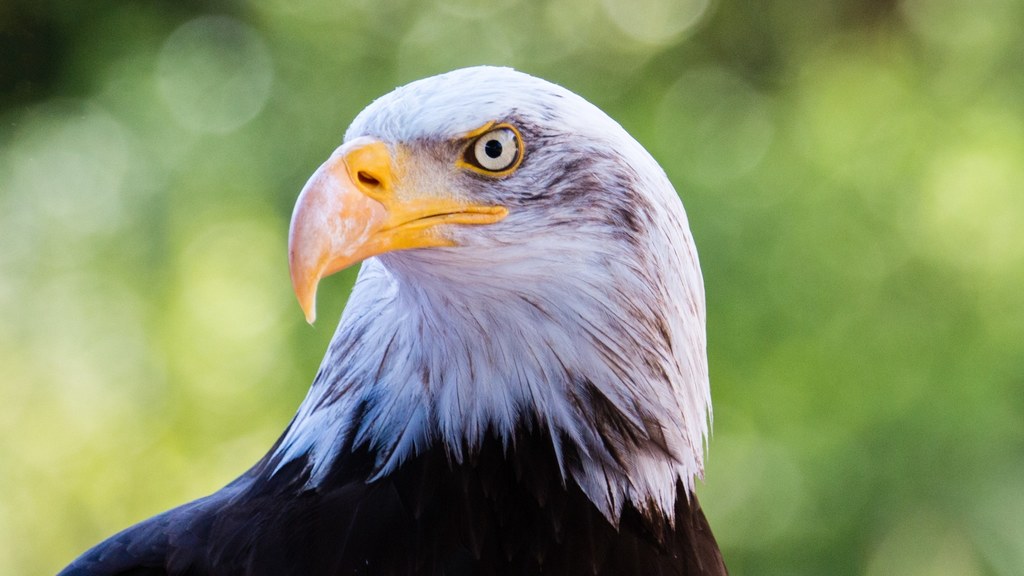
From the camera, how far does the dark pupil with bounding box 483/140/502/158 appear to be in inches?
48.1

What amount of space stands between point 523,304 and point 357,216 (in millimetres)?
223

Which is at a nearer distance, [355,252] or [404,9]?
[355,252]

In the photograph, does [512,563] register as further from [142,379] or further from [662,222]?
[142,379]

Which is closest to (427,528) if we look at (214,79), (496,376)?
(496,376)

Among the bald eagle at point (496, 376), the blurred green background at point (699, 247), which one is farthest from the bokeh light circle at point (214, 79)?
the bald eagle at point (496, 376)

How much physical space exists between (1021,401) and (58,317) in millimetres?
2445

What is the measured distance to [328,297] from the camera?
2.94m

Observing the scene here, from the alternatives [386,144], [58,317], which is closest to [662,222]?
[386,144]

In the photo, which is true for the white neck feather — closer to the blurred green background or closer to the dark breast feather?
the dark breast feather

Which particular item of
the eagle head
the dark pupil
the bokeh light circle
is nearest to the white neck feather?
the eagle head

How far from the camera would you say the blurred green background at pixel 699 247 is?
290 cm

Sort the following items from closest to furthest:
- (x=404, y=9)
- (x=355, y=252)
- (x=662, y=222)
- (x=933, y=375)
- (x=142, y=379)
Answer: (x=355, y=252)
(x=662, y=222)
(x=933, y=375)
(x=142, y=379)
(x=404, y=9)

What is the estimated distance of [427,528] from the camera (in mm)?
1235

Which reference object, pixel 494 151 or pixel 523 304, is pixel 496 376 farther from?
pixel 494 151
